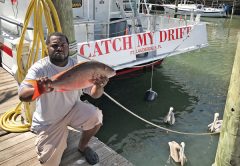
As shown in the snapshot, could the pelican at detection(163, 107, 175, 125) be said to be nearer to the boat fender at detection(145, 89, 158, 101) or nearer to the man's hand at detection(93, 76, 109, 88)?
the boat fender at detection(145, 89, 158, 101)

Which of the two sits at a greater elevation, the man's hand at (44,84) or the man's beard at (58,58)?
the man's beard at (58,58)

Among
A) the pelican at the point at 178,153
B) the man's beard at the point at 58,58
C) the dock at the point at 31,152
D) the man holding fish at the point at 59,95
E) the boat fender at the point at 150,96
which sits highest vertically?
the man's beard at the point at 58,58

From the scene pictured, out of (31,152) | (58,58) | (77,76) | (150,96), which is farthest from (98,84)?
(150,96)

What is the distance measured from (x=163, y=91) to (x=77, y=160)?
648 centimetres

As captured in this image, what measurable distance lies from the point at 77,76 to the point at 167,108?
20.4 feet

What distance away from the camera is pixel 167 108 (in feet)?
28.6

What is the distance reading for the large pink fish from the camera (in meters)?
2.75

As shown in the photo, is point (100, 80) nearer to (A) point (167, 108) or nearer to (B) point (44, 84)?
(B) point (44, 84)

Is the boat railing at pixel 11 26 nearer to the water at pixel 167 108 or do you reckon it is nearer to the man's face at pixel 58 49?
the water at pixel 167 108

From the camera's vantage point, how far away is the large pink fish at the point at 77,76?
2748 millimetres

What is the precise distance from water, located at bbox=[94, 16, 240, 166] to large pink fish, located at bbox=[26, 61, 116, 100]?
3741mm

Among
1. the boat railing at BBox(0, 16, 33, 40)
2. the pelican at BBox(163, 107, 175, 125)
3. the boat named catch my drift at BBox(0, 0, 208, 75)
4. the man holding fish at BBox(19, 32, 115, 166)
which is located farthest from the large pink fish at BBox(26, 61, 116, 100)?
the boat railing at BBox(0, 16, 33, 40)

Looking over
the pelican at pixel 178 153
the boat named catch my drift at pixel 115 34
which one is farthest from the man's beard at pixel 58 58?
the pelican at pixel 178 153

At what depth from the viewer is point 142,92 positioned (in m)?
9.58
